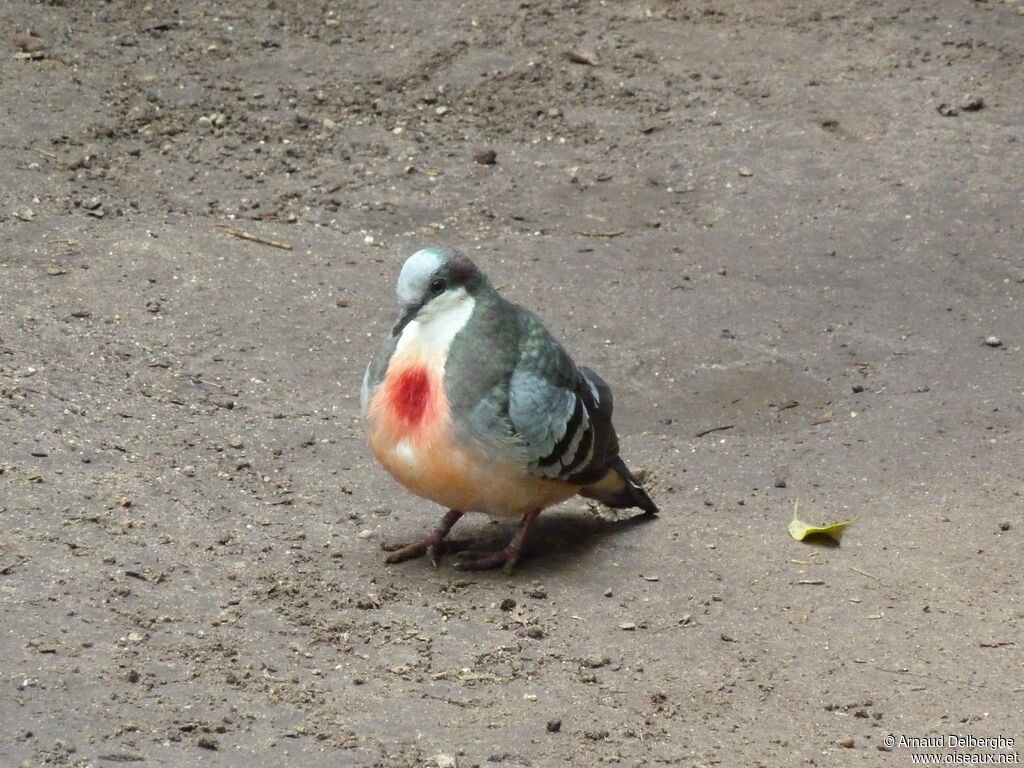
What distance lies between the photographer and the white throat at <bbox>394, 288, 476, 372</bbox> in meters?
4.79

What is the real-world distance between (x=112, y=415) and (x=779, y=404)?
9.55 feet

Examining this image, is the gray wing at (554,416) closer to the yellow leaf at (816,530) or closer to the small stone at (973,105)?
the yellow leaf at (816,530)

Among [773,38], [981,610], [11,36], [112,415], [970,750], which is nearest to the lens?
[970,750]

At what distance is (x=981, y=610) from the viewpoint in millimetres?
4707

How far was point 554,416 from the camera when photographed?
4934 mm

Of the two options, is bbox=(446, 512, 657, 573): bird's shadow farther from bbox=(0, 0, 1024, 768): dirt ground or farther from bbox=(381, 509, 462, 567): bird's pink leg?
bbox=(381, 509, 462, 567): bird's pink leg

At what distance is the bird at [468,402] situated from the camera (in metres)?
4.73

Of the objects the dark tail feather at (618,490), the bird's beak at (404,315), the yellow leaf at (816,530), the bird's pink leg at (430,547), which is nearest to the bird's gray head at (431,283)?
the bird's beak at (404,315)

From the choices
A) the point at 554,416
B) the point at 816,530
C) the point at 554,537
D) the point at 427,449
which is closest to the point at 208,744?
the point at 427,449

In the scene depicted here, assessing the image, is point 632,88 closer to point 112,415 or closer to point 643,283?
point 643,283

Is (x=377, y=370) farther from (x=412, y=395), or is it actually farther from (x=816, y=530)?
(x=816, y=530)

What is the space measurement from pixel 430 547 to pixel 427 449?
0.58 meters

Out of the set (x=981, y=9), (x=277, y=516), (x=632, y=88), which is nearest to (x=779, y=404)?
(x=277, y=516)

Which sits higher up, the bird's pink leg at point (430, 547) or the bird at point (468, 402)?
the bird at point (468, 402)
